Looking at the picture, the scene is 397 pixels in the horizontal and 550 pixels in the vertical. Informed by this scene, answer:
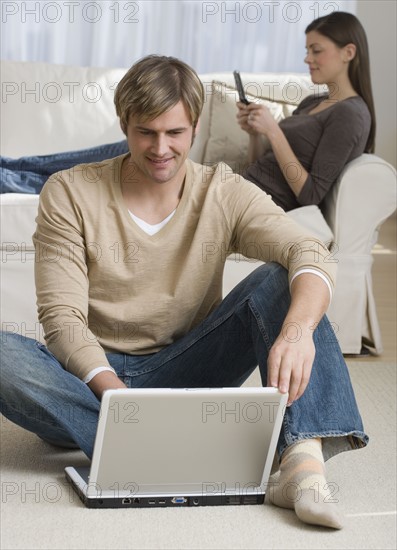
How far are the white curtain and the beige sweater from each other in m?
2.73

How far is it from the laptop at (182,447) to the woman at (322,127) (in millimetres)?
1340

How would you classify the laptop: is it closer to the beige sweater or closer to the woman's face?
the beige sweater

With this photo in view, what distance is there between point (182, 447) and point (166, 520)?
0.39 feet

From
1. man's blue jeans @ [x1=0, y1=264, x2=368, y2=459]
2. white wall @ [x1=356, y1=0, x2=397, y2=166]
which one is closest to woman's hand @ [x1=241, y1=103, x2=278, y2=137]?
man's blue jeans @ [x1=0, y1=264, x2=368, y2=459]

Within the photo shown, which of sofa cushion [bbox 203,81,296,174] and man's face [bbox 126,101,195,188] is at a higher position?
man's face [bbox 126,101,195,188]

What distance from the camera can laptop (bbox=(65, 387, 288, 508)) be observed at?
144 cm

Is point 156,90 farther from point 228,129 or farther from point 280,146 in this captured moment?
point 228,129

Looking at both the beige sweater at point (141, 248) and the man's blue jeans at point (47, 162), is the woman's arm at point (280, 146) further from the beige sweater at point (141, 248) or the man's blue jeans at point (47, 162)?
the beige sweater at point (141, 248)

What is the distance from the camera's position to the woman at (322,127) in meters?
2.77

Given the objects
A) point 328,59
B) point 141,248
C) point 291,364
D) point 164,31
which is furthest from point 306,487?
point 164,31

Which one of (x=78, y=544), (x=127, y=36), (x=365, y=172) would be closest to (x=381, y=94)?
(x=127, y=36)

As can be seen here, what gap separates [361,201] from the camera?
9.11 ft

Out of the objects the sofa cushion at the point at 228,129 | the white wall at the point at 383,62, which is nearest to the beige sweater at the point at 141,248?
the sofa cushion at the point at 228,129

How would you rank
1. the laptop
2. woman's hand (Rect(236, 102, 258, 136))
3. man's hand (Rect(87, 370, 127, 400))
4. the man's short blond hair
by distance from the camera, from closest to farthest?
1. the laptop
2. man's hand (Rect(87, 370, 127, 400))
3. the man's short blond hair
4. woman's hand (Rect(236, 102, 258, 136))
